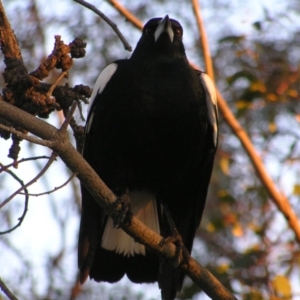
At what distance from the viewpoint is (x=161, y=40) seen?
4.25 metres

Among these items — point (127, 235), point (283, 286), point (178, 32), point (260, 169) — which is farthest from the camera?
point (260, 169)

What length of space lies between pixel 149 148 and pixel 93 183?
0.92 metres

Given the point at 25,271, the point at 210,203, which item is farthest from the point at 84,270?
the point at 210,203

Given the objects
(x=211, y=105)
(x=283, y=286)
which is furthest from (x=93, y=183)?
(x=283, y=286)

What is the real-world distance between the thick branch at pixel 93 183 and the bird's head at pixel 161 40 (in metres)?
1.19

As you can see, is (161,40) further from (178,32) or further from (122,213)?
(122,213)

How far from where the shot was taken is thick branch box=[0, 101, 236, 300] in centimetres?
277

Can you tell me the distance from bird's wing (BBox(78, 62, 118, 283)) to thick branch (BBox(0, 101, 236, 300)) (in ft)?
1.77

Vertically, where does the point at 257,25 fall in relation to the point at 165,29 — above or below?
above

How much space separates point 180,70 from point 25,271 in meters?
3.25

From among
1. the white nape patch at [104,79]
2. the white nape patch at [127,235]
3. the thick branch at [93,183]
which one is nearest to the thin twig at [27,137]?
the thick branch at [93,183]

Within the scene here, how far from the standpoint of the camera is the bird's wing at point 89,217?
3908 mm

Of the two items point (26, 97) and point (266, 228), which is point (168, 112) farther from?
point (266, 228)

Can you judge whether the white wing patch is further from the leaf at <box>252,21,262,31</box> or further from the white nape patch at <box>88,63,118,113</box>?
the leaf at <box>252,21,262,31</box>
